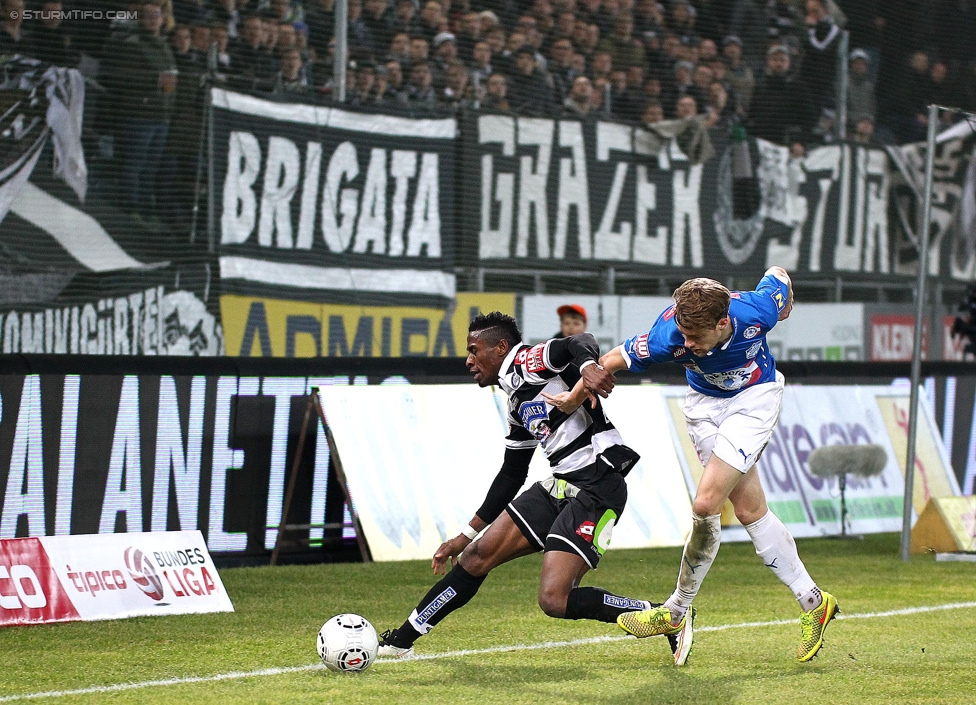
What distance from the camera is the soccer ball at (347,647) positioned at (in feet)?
21.2

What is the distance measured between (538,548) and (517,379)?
2.79ft

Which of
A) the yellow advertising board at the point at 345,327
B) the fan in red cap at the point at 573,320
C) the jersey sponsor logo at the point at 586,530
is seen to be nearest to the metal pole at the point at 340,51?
the yellow advertising board at the point at 345,327

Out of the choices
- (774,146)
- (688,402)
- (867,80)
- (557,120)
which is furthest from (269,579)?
(867,80)

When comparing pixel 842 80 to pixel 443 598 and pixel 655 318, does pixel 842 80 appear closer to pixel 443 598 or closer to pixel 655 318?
pixel 655 318

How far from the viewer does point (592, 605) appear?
6.52m

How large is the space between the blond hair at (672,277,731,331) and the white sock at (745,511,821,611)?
121 centimetres

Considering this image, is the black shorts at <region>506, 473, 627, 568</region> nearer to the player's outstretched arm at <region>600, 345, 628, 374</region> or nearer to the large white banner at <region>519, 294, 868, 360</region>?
the player's outstretched arm at <region>600, 345, 628, 374</region>

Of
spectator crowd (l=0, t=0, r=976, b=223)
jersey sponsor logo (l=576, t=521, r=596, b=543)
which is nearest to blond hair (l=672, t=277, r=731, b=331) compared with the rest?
jersey sponsor logo (l=576, t=521, r=596, b=543)

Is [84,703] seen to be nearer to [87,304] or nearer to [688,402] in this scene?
[688,402]

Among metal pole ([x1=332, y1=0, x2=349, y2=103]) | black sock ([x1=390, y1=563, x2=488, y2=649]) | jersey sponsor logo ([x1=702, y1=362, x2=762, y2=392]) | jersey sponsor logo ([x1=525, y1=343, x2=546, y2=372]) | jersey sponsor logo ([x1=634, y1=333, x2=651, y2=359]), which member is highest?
metal pole ([x1=332, y1=0, x2=349, y2=103])

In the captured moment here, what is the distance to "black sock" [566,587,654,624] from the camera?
6516 mm

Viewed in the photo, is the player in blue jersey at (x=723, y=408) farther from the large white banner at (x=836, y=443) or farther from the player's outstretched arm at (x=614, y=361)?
the large white banner at (x=836, y=443)

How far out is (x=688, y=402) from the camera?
7.23 metres

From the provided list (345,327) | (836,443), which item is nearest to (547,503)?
(345,327)
